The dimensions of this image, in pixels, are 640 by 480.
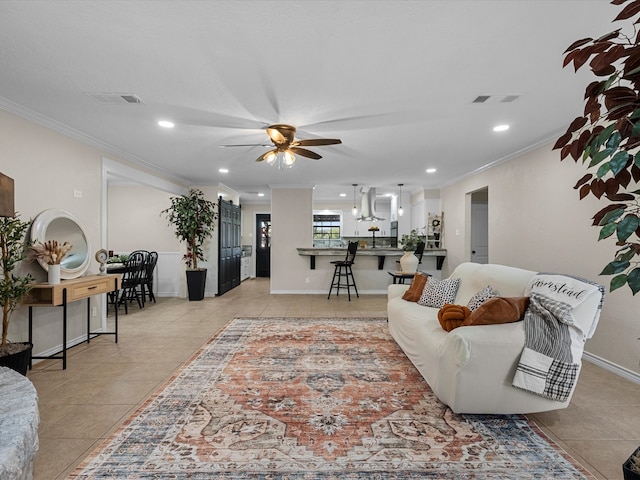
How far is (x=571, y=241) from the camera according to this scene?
3.45 meters

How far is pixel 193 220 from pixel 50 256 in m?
3.27

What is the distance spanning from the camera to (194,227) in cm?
625

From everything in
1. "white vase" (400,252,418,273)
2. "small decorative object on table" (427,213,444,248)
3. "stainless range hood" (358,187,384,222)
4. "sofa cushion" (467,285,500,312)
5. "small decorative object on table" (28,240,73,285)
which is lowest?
"sofa cushion" (467,285,500,312)

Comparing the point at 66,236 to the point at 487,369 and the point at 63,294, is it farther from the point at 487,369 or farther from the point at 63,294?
the point at 487,369

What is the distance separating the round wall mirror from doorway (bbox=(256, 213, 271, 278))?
6.36 meters

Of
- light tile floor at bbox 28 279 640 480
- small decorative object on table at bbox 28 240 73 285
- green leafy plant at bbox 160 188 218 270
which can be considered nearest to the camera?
light tile floor at bbox 28 279 640 480

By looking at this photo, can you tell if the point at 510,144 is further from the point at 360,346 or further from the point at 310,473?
the point at 310,473

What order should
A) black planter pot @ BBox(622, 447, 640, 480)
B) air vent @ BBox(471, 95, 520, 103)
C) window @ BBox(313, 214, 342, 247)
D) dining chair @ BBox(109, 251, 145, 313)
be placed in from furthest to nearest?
1. window @ BBox(313, 214, 342, 247)
2. dining chair @ BBox(109, 251, 145, 313)
3. air vent @ BBox(471, 95, 520, 103)
4. black planter pot @ BBox(622, 447, 640, 480)

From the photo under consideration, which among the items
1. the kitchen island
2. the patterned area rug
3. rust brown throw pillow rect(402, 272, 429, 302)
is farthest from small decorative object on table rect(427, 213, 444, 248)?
the patterned area rug

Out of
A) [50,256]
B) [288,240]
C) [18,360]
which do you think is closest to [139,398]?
[18,360]

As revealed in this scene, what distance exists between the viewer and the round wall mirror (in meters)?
3.14

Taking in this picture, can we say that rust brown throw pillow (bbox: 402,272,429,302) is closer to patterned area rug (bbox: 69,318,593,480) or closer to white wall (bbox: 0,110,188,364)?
patterned area rug (bbox: 69,318,593,480)

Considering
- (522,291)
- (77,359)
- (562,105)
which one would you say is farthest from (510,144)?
(77,359)

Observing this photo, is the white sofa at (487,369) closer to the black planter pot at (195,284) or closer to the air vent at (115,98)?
the air vent at (115,98)
